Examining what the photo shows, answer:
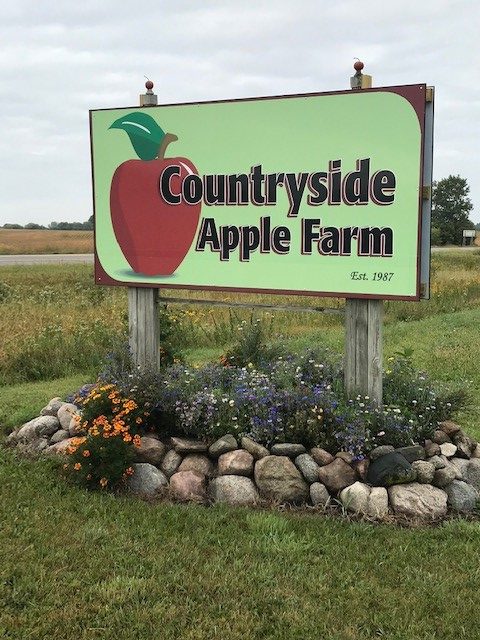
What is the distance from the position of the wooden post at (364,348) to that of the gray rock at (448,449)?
645 mm

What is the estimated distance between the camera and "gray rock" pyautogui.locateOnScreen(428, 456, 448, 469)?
5293mm

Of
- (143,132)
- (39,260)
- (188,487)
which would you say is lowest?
(188,487)

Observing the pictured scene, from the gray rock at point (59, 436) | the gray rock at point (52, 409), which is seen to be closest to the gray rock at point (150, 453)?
the gray rock at point (59, 436)

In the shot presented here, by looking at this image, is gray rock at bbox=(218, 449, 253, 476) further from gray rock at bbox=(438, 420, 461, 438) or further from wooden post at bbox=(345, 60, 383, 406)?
gray rock at bbox=(438, 420, 461, 438)

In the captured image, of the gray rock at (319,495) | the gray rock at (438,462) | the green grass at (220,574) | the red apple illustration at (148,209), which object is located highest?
the red apple illustration at (148,209)

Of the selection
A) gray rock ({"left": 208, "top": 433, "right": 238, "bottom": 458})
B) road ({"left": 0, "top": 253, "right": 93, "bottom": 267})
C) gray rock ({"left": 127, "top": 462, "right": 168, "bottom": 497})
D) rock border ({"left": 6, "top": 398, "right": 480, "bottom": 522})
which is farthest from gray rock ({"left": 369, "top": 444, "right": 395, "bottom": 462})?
road ({"left": 0, "top": 253, "right": 93, "bottom": 267})

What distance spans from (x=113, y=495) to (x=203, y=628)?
6.09 ft

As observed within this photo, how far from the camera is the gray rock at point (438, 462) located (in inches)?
208

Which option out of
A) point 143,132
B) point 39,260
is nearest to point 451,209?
point 39,260

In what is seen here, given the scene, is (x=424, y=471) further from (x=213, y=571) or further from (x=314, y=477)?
(x=213, y=571)

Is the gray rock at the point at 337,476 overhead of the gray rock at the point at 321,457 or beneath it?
beneath

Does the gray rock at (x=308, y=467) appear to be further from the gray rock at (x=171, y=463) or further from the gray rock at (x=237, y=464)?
the gray rock at (x=171, y=463)

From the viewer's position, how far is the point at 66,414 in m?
6.50

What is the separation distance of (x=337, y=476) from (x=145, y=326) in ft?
9.34
